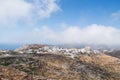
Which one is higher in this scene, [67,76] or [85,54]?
[85,54]

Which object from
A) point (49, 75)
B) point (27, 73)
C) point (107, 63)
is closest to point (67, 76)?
point (49, 75)

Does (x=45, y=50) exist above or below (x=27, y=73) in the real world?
above

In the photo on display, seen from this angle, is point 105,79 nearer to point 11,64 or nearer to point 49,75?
point 49,75

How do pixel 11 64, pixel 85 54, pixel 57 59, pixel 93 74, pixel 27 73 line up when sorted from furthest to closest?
pixel 85 54 < pixel 57 59 < pixel 93 74 < pixel 11 64 < pixel 27 73

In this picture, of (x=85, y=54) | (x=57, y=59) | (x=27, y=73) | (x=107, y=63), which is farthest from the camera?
(x=85, y=54)

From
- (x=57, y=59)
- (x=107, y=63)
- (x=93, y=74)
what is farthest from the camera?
(x=107, y=63)

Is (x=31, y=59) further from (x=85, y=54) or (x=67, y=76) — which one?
(x=85, y=54)

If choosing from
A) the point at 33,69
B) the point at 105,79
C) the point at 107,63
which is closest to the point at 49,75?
the point at 33,69

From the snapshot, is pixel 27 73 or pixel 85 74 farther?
pixel 85 74

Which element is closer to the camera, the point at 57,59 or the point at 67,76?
the point at 67,76
